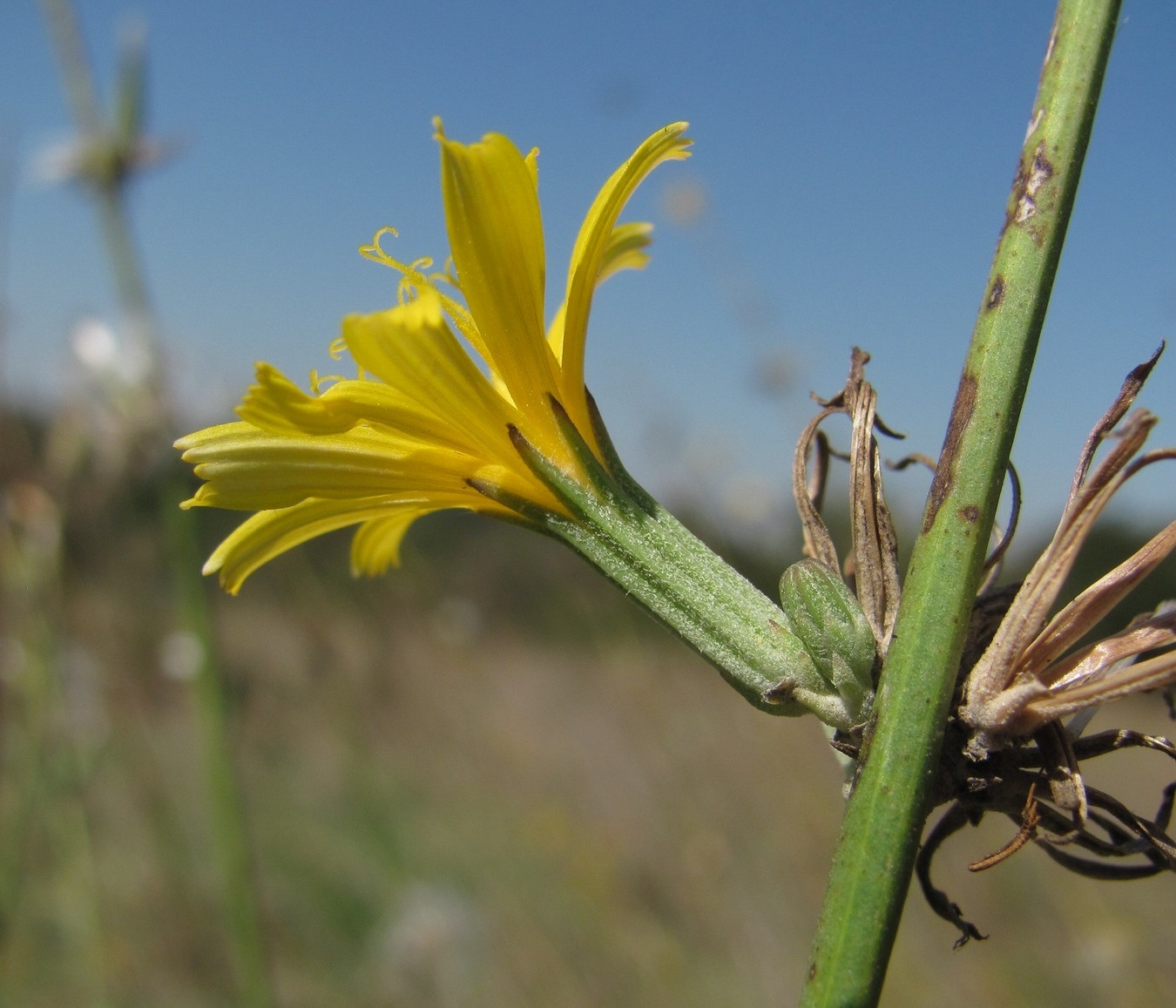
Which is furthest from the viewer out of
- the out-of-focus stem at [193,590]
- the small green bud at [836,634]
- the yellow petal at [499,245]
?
the out-of-focus stem at [193,590]

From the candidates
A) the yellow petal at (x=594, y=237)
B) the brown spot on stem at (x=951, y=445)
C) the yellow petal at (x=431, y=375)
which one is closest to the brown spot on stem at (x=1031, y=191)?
the brown spot on stem at (x=951, y=445)

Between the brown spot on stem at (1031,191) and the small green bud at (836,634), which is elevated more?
the brown spot on stem at (1031,191)

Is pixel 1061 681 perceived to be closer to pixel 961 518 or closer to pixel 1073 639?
pixel 1073 639

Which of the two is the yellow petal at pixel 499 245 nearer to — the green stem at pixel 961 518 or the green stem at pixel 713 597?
the green stem at pixel 713 597

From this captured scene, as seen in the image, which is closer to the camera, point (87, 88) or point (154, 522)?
point (87, 88)

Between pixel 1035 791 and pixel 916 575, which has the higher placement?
pixel 916 575

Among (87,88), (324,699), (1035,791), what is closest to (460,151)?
(1035,791)

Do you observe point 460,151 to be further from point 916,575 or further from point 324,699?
point 324,699

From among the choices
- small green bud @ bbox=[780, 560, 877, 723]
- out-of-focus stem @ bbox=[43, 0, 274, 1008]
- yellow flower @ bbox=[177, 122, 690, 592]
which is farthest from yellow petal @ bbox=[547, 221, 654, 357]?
out-of-focus stem @ bbox=[43, 0, 274, 1008]
